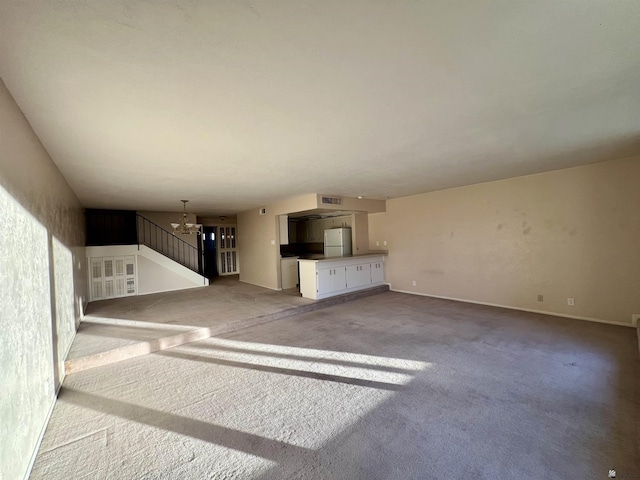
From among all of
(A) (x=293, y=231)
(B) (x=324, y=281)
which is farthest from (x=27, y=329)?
(A) (x=293, y=231)

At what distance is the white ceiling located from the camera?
1.25m

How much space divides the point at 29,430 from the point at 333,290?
5134 millimetres

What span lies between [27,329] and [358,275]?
5.91m

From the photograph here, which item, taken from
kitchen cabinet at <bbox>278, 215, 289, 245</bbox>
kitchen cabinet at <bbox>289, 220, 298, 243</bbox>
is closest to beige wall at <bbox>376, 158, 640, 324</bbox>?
kitchen cabinet at <bbox>278, 215, 289, 245</bbox>

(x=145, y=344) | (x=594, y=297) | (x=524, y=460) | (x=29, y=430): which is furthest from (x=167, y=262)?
(x=594, y=297)

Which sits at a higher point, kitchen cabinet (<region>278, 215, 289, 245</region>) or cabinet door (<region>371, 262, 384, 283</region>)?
kitchen cabinet (<region>278, 215, 289, 245</region>)

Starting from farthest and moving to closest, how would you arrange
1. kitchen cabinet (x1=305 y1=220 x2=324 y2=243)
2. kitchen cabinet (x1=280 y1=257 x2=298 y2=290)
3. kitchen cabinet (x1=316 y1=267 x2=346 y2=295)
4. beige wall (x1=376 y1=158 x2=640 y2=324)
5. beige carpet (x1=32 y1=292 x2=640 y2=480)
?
1. kitchen cabinet (x1=305 y1=220 x2=324 y2=243)
2. kitchen cabinet (x1=280 y1=257 x2=298 y2=290)
3. kitchen cabinet (x1=316 y1=267 x2=346 y2=295)
4. beige wall (x1=376 y1=158 x2=640 y2=324)
5. beige carpet (x1=32 y1=292 x2=640 y2=480)

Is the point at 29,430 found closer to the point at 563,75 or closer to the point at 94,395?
the point at 94,395

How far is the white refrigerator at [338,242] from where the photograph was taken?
7.66m

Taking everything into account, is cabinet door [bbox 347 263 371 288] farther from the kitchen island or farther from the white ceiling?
the white ceiling

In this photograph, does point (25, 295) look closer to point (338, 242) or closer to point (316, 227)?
point (338, 242)

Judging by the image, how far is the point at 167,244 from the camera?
8773mm

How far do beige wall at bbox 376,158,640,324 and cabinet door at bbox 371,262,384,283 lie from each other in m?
0.79

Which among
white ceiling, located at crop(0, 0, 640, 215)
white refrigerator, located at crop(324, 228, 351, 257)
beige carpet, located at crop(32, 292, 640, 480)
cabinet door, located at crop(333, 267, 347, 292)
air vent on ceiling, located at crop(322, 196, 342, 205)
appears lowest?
beige carpet, located at crop(32, 292, 640, 480)
